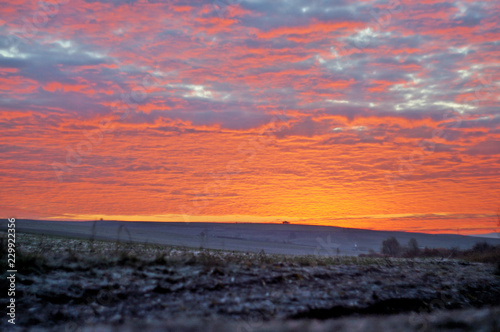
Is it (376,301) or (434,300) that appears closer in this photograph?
(376,301)

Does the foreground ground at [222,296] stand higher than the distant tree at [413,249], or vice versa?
the foreground ground at [222,296]

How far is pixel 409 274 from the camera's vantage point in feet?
45.4

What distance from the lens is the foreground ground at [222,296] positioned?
8.26m

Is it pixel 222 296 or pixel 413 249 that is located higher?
pixel 222 296

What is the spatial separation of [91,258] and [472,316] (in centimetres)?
953

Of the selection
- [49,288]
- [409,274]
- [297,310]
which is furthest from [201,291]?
[409,274]

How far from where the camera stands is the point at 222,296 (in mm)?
9828

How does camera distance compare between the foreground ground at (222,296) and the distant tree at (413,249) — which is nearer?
the foreground ground at (222,296)

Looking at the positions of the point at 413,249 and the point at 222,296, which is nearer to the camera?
the point at 222,296

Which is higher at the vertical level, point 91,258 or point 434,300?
point 91,258

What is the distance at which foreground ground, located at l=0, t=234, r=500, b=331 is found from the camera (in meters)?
8.26

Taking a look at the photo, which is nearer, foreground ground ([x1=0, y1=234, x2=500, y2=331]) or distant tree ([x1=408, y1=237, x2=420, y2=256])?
Result: foreground ground ([x1=0, y1=234, x2=500, y2=331])

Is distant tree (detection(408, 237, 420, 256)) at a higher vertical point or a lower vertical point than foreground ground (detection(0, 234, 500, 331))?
lower

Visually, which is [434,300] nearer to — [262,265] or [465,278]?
[465,278]
